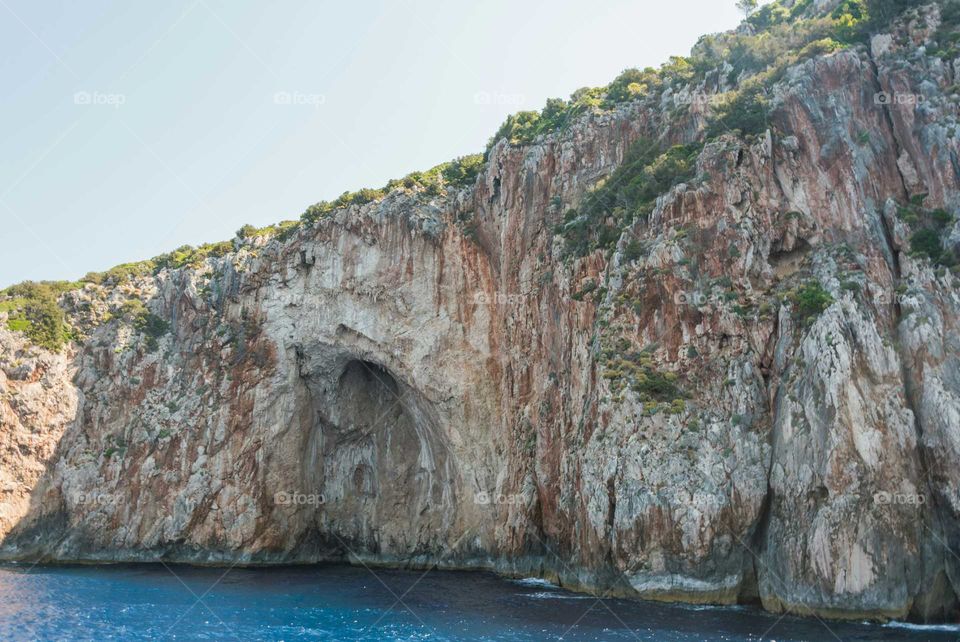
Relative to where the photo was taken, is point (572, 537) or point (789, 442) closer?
point (789, 442)

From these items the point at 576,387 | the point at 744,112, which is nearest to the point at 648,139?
the point at 744,112

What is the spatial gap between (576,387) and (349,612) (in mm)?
17060

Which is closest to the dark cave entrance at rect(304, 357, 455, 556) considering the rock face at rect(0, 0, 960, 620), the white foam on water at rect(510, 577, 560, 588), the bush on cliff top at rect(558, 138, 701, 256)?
the rock face at rect(0, 0, 960, 620)

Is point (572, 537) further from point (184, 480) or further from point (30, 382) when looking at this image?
point (30, 382)

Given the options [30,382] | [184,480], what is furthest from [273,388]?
[30,382]

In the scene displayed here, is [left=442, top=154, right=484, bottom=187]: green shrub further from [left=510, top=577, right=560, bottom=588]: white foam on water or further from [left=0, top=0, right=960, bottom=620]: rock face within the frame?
[left=510, top=577, right=560, bottom=588]: white foam on water

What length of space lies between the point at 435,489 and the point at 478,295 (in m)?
14.4

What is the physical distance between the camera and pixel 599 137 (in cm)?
4847

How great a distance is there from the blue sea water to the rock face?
102 inches

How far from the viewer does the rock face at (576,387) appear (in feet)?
98.3

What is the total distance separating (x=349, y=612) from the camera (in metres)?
34.0

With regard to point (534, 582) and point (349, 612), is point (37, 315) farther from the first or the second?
point (534, 582)

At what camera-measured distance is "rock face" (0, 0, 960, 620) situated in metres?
30.0

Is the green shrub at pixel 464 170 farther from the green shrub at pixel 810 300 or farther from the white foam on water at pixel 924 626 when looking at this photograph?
the white foam on water at pixel 924 626
